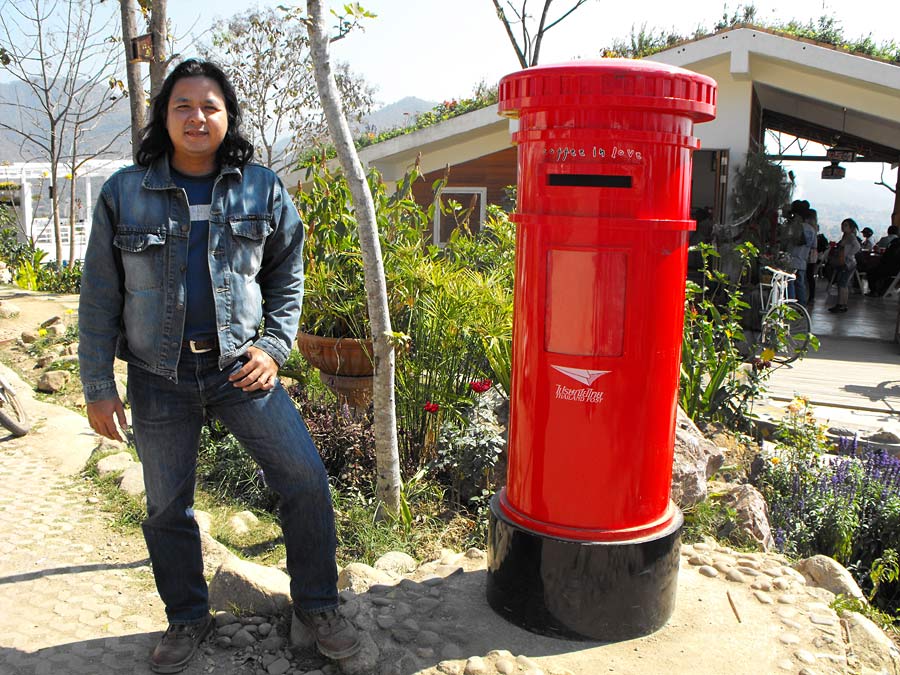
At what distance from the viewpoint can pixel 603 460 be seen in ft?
9.80

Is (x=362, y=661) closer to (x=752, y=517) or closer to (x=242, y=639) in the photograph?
(x=242, y=639)

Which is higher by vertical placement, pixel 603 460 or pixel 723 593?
pixel 603 460

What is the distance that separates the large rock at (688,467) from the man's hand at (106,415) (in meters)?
2.65

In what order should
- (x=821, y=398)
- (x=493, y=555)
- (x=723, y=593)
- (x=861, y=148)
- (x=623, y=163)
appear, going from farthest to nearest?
(x=861, y=148), (x=821, y=398), (x=723, y=593), (x=493, y=555), (x=623, y=163)

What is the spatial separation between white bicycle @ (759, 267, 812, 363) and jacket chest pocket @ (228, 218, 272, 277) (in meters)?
4.37

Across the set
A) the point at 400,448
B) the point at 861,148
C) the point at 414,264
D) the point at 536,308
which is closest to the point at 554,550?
the point at 536,308

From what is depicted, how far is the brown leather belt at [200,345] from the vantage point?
8.71 feet

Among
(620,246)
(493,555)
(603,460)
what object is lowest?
(493,555)

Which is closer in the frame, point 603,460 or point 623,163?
point 623,163

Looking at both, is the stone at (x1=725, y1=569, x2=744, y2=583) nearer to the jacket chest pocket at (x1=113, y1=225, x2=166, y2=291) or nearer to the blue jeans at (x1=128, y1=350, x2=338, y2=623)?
the blue jeans at (x1=128, y1=350, x2=338, y2=623)

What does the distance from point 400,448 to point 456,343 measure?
2.28 feet

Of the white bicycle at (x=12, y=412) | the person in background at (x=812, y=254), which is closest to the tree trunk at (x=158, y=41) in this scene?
the white bicycle at (x=12, y=412)

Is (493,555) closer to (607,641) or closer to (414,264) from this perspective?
(607,641)

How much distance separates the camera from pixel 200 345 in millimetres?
2664
